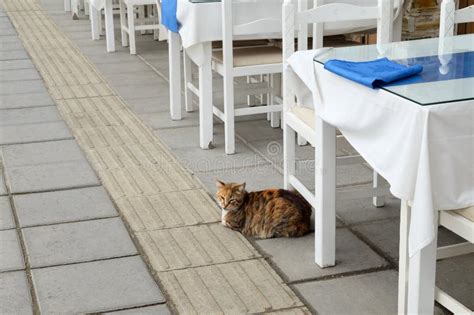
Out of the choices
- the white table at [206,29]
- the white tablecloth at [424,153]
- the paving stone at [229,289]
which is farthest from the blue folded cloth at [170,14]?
the white tablecloth at [424,153]

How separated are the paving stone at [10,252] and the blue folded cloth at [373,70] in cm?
136

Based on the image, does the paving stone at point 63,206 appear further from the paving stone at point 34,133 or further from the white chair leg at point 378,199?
the white chair leg at point 378,199

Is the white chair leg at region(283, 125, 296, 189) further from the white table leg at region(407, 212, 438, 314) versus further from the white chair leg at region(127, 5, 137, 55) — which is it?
the white chair leg at region(127, 5, 137, 55)

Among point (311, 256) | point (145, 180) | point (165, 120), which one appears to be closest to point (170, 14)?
point (165, 120)

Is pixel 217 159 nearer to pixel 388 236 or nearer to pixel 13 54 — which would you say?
pixel 388 236

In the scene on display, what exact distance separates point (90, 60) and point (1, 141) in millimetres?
2279

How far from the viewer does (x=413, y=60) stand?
8.38 ft

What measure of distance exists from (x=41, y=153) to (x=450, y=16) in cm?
231

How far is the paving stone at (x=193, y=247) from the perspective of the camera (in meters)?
3.00

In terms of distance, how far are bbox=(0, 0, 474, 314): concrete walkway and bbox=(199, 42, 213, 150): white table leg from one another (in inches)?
2.8

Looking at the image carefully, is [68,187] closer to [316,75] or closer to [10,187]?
[10,187]

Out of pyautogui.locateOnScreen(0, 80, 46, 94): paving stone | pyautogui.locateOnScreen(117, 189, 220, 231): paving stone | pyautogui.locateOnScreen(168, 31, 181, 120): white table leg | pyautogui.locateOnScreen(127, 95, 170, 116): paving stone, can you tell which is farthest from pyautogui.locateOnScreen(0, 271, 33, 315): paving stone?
pyautogui.locateOnScreen(0, 80, 46, 94): paving stone

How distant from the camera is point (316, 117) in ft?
9.20

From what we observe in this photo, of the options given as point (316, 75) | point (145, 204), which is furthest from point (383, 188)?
point (145, 204)
